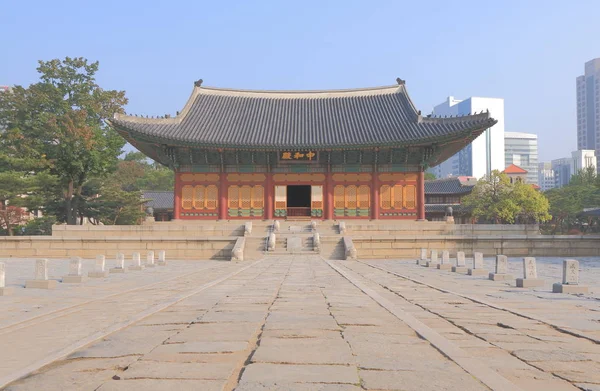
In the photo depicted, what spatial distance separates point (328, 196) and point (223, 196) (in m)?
6.14

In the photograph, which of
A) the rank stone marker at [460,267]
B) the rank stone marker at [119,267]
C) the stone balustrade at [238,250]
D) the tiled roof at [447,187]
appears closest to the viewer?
the rank stone marker at [119,267]

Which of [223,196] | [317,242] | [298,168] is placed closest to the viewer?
[317,242]

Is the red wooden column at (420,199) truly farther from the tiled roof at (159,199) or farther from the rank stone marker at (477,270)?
the tiled roof at (159,199)

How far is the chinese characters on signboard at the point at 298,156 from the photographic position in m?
29.3

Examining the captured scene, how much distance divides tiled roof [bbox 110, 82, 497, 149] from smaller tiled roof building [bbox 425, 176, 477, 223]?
1764cm

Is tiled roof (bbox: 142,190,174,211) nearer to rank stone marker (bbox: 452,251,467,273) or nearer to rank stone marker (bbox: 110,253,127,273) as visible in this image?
rank stone marker (bbox: 110,253,127,273)

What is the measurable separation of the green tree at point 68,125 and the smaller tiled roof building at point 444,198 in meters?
30.2

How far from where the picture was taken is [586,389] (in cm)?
359

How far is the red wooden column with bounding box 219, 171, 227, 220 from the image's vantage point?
2916 cm

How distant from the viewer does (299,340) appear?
15.6ft

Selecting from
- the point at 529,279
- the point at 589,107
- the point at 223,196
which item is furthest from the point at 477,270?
the point at 589,107

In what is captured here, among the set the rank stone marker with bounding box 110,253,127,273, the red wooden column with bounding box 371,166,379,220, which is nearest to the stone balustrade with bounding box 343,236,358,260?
the red wooden column with bounding box 371,166,379,220

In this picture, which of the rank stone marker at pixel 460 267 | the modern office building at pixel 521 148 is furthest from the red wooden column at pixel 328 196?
the modern office building at pixel 521 148

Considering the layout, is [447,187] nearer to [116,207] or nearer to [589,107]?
[116,207]
